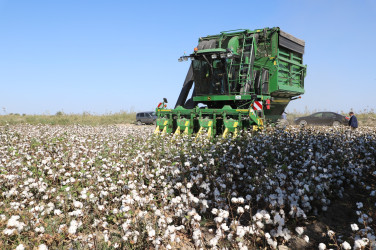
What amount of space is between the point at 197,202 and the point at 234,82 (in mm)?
8224

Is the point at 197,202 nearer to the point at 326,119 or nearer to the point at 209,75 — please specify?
the point at 209,75

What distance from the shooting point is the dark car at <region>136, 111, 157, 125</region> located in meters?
27.4

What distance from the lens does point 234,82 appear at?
38.1 feet

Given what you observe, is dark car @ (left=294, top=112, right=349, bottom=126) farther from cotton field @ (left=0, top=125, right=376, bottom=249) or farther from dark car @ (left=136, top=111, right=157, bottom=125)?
cotton field @ (left=0, top=125, right=376, bottom=249)

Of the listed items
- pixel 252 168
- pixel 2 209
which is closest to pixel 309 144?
pixel 252 168

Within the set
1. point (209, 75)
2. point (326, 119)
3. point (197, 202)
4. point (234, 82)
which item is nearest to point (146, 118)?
point (326, 119)

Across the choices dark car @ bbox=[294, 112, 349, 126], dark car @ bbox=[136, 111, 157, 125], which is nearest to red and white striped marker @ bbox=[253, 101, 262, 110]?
dark car @ bbox=[294, 112, 349, 126]

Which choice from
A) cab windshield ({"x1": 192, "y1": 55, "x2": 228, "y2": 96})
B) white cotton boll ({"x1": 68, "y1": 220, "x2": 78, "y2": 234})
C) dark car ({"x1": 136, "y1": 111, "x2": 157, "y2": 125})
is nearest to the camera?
white cotton boll ({"x1": 68, "y1": 220, "x2": 78, "y2": 234})

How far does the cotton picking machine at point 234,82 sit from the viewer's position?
1095 cm

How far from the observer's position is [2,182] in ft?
18.1

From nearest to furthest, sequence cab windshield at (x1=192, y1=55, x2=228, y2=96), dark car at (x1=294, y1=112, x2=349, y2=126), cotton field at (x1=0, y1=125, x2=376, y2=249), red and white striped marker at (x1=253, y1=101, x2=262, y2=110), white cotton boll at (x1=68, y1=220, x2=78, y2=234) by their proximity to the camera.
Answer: white cotton boll at (x1=68, y1=220, x2=78, y2=234)
cotton field at (x1=0, y1=125, x2=376, y2=249)
red and white striped marker at (x1=253, y1=101, x2=262, y2=110)
cab windshield at (x1=192, y1=55, x2=228, y2=96)
dark car at (x1=294, y1=112, x2=349, y2=126)

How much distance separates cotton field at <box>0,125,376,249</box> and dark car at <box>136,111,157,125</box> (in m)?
19.2

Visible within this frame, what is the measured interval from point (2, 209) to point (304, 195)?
16.0 feet

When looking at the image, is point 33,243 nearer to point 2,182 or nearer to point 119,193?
point 119,193
